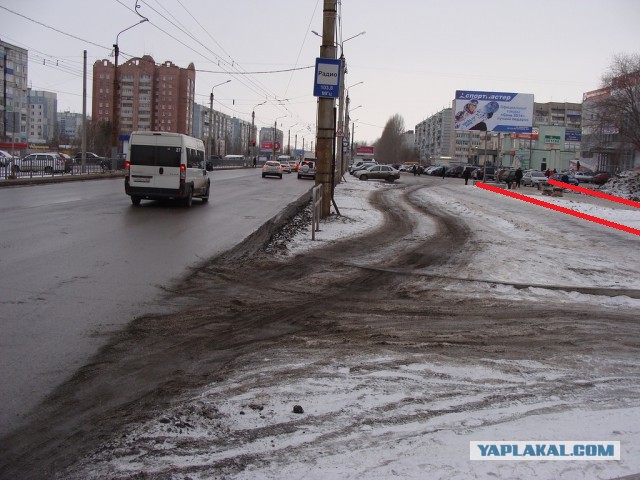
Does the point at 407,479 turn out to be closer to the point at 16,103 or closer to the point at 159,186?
the point at 159,186

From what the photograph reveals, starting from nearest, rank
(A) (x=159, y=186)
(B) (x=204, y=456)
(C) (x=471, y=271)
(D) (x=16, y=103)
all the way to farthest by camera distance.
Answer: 1. (B) (x=204, y=456)
2. (C) (x=471, y=271)
3. (A) (x=159, y=186)
4. (D) (x=16, y=103)

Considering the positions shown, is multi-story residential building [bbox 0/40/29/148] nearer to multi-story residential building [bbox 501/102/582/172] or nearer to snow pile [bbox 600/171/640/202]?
multi-story residential building [bbox 501/102/582/172]

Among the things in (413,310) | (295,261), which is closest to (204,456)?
(413,310)

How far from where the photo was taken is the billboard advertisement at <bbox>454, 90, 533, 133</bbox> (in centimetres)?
5034

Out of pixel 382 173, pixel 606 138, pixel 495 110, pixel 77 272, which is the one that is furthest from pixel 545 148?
pixel 77 272

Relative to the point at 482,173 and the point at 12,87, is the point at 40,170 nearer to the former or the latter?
the point at 482,173

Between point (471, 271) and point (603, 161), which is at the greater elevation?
point (603, 161)

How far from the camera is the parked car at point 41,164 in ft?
112

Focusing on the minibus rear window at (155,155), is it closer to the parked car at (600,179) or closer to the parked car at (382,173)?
the parked car at (382,173)

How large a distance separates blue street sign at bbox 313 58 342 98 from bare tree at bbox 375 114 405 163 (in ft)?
505

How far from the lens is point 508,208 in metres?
24.6

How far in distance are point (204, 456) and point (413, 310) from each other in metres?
4.36

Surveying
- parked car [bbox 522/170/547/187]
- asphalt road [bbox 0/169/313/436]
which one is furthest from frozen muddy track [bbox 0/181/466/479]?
parked car [bbox 522/170/547/187]

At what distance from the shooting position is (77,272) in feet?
28.4
